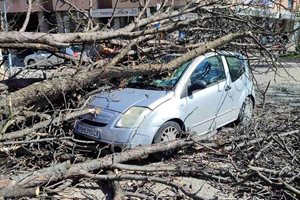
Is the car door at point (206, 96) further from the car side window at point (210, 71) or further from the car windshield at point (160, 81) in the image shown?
the car windshield at point (160, 81)

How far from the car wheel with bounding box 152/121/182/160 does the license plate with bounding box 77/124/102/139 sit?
2.52 feet

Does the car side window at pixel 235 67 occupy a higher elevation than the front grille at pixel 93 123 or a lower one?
higher

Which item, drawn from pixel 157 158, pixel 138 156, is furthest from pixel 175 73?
pixel 138 156

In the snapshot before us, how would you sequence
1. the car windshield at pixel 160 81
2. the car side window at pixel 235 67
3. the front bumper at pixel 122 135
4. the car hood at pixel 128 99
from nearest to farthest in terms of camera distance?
the front bumper at pixel 122 135
the car hood at pixel 128 99
the car windshield at pixel 160 81
the car side window at pixel 235 67

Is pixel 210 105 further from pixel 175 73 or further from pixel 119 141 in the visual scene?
pixel 119 141

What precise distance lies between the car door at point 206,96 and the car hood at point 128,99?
466 mm

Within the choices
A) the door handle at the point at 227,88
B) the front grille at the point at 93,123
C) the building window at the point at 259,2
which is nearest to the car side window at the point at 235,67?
the door handle at the point at 227,88

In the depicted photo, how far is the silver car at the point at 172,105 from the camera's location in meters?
5.70

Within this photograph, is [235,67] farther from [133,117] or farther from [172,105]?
[133,117]

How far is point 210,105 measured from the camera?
670cm

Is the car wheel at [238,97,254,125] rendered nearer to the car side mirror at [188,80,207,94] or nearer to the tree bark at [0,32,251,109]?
the car side mirror at [188,80,207,94]

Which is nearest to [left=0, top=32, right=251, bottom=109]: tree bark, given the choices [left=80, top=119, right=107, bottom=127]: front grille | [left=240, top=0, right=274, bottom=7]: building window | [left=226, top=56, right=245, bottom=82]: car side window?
[left=80, top=119, right=107, bottom=127]: front grille

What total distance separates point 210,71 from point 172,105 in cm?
125

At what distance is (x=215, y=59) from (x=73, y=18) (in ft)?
7.91
